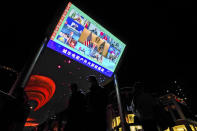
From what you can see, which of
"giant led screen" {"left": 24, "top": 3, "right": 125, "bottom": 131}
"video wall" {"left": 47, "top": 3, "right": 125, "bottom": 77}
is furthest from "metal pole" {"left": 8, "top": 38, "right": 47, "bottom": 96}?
"video wall" {"left": 47, "top": 3, "right": 125, "bottom": 77}

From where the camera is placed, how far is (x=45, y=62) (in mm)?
4617

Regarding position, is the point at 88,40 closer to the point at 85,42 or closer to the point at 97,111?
the point at 85,42

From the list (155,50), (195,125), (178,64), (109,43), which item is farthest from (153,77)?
(109,43)

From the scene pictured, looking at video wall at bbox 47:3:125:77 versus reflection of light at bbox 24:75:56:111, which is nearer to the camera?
video wall at bbox 47:3:125:77

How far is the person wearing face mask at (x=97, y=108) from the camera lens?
5.94 feet

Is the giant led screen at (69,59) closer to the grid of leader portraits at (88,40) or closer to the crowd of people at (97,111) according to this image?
the grid of leader portraits at (88,40)

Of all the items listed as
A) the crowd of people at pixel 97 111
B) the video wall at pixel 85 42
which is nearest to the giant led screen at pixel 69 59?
the video wall at pixel 85 42

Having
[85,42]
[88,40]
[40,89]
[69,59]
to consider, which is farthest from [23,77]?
[40,89]

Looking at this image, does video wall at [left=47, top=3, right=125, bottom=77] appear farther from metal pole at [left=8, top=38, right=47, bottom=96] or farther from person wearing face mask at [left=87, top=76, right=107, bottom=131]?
person wearing face mask at [left=87, top=76, right=107, bottom=131]

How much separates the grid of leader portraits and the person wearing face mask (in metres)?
2.23

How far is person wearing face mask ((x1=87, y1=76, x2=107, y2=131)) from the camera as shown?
5.94 feet

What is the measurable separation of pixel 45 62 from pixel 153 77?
23.9 ft

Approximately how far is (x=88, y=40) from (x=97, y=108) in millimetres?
2942

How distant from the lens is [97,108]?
1942 millimetres
